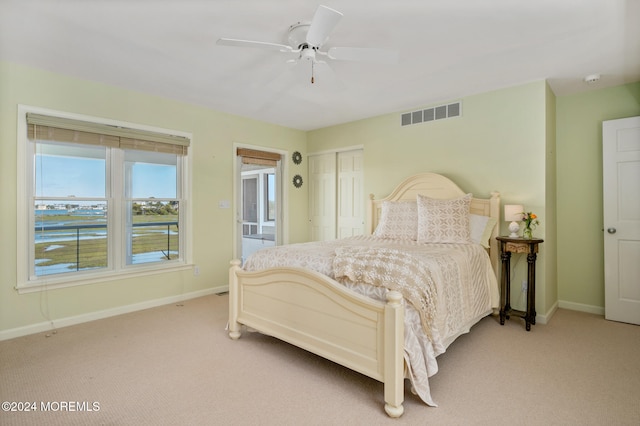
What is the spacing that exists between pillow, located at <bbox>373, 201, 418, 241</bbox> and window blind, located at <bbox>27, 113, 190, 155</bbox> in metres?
2.68

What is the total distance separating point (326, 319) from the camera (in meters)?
2.25

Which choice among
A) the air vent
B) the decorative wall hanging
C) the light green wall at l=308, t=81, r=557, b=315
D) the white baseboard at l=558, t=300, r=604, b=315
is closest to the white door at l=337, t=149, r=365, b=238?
the light green wall at l=308, t=81, r=557, b=315

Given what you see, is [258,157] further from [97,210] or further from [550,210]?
[550,210]

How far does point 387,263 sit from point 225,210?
10.1 feet

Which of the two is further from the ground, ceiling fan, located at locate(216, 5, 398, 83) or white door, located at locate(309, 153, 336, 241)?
ceiling fan, located at locate(216, 5, 398, 83)

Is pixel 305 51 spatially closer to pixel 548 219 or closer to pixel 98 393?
pixel 98 393

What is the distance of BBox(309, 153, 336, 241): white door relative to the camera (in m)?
5.34

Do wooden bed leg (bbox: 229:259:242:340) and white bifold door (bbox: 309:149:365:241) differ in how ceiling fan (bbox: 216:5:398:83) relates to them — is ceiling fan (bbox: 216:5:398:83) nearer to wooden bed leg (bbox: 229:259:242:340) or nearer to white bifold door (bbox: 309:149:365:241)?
wooden bed leg (bbox: 229:259:242:340)

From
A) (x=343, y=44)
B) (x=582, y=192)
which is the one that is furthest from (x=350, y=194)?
(x=582, y=192)

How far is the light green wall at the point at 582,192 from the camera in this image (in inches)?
140

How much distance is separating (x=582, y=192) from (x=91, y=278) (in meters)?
5.52

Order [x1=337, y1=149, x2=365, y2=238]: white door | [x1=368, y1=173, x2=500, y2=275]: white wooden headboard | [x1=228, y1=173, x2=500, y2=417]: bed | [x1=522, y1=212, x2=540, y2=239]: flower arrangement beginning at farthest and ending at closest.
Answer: [x1=337, y1=149, x2=365, y2=238]: white door
[x1=368, y1=173, x2=500, y2=275]: white wooden headboard
[x1=522, y1=212, x2=540, y2=239]: flower arrangement
[x1=228, y1=173, x2=500, y2=417]: bed

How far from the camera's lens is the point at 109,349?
106 inches

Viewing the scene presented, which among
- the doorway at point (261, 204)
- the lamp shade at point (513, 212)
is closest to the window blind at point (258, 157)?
the doorway at point (261, 204)
